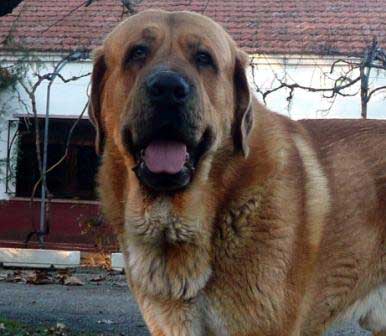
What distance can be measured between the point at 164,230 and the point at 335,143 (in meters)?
1.18

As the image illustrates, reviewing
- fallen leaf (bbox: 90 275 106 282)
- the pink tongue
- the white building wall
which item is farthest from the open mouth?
the white building wall

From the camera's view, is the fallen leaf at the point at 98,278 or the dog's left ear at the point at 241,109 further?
the fallen leaf at the point at 98,278

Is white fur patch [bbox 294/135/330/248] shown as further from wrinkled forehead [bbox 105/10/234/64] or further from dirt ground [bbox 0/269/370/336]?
dirt ground [bbox 0/269/370/336]

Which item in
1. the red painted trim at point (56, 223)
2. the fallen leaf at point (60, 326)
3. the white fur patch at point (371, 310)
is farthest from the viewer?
the red painted trim at point (56, 223)

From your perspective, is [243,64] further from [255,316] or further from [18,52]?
[18,52]

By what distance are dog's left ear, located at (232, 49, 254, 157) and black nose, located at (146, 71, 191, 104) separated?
1.70 feet

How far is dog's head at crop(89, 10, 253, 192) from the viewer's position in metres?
4.11

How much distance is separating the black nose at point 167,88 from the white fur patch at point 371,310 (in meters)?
1.78

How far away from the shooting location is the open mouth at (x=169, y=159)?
13.9 feet

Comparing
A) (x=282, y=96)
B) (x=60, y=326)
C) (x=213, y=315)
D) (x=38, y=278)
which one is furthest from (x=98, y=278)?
(x=213, y=315)

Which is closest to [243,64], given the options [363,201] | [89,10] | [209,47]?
[209,47]

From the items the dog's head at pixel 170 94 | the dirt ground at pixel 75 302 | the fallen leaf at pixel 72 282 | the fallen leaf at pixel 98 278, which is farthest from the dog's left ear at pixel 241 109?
the fallen leaf at pixel 98 278

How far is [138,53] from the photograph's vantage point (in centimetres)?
438

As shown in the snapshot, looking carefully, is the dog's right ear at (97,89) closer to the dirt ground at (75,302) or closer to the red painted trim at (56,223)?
the dirt ground at (75,302)
